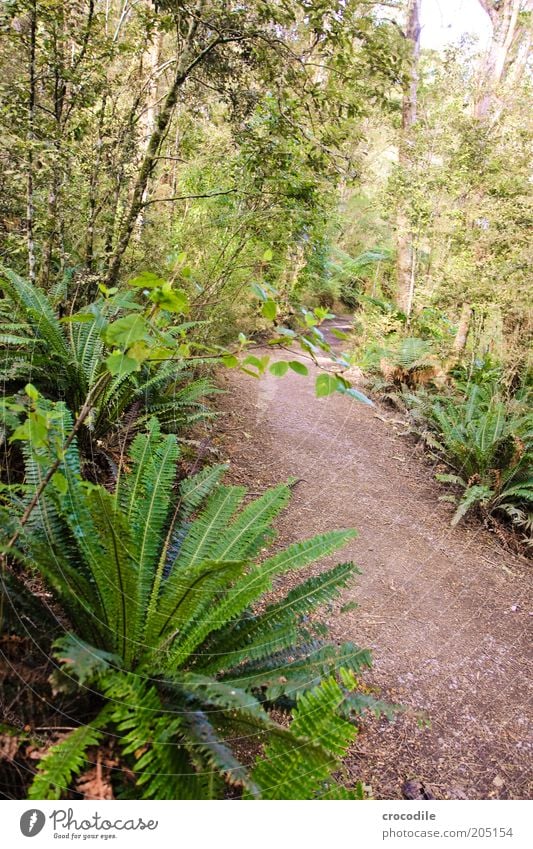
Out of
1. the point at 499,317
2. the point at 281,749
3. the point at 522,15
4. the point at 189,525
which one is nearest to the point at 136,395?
the point at 189,525

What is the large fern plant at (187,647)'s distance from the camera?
0.88 metres

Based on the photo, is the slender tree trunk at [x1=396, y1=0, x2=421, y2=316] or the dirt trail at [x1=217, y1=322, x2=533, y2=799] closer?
the dirt trail at [x1=217, y1=322, x2=533, y2=799]

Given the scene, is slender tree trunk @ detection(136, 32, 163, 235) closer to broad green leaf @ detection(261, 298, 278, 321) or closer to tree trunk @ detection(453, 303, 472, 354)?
broad green leaf @ detection(261, 298, 278, 321)

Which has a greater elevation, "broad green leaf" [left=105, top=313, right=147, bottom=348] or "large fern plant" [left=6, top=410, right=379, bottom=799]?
"broad green leaf" [left=105, top=313, right=147, bottom=348]

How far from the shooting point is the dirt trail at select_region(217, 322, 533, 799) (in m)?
1.68

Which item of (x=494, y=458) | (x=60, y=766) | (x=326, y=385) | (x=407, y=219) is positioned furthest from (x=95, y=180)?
(x=407, y=219)

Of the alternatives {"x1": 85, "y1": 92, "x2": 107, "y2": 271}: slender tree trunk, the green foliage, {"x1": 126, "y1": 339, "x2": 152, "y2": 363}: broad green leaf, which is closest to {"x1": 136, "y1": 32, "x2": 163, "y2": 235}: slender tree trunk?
{"x1": 85, "y1": 92, "x2": 107, "y2": 271}: slender tree trunk

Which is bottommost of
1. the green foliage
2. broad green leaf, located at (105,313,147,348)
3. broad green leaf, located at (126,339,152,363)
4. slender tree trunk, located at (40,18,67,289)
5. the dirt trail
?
the dirt trail

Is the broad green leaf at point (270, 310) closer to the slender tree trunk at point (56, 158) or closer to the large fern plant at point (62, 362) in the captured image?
the large fern plant at point (62, 362)

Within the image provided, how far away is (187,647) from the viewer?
3.84ft

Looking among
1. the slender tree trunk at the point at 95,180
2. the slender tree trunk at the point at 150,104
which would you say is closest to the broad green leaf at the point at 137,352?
the slender tree trunk at the point at 150,104

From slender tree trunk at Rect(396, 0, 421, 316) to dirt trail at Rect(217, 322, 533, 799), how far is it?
86.6 inches

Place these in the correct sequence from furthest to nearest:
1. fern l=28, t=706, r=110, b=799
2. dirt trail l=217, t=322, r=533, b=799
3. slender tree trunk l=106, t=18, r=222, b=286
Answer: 1. slender tree trunk l=106, t=18, r=222, b=286
2. dirt trail l=217, t=322, r=533, b=799
3. fern l=28, t=706, r=110, b=799

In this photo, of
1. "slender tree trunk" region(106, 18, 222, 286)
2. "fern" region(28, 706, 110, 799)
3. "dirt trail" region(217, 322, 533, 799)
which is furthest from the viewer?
"slender tree trunk" region(106, 18, 222, 286)
